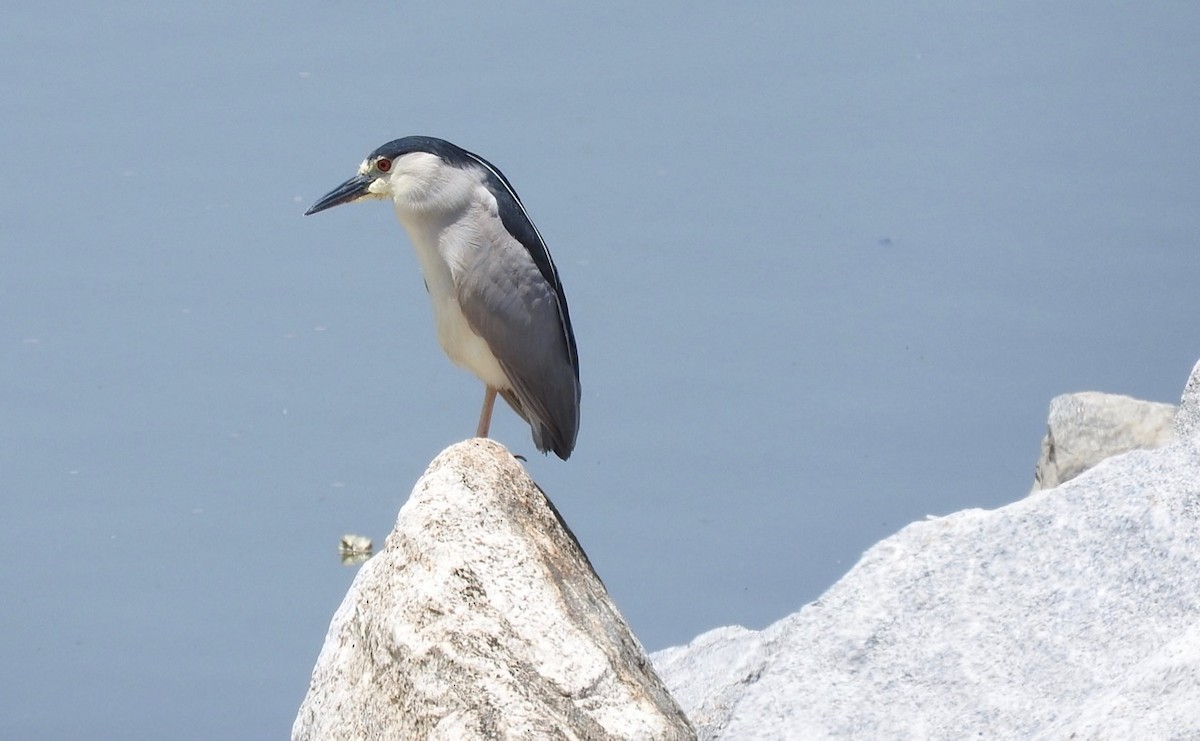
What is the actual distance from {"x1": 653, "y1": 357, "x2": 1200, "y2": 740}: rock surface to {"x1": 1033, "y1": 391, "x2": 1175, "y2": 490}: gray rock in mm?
1086

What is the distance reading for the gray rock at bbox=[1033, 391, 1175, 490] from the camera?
4164 mm

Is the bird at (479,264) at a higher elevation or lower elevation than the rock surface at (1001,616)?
higher

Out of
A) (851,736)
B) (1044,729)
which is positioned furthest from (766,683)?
(1044,729)

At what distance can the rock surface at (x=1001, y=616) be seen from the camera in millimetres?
2666

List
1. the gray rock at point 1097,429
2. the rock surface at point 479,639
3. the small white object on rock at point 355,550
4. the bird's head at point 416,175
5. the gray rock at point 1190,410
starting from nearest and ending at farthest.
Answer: the rock surface at point 479,639, the gray rock at point 1190,410, the bird's head at point 416,175, the gray rock at point 1097,429, the small white object on rock at point 355,550

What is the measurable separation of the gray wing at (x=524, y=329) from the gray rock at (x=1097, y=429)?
1369mm

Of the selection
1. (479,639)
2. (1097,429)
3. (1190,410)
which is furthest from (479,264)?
(1097,429)

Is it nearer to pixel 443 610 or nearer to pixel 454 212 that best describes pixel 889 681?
pixel 443 610

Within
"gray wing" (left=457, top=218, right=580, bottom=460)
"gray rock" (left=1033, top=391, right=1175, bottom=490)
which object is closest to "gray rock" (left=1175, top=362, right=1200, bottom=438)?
"gray rock" (left=1033, top=391, right=1175, bottom=490)

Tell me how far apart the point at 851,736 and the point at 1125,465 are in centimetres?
70

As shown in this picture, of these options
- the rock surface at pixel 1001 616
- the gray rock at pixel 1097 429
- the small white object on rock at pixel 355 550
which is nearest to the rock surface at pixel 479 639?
the rock surface at pixel 1001 616

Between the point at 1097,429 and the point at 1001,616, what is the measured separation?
5.05 feet

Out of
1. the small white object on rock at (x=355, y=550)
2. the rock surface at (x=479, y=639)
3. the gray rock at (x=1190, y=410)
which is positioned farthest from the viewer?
the small white object on rock at (x=355, y=550)

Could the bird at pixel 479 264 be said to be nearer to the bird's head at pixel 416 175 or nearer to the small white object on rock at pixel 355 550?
the bird's head at pixel 416 175
